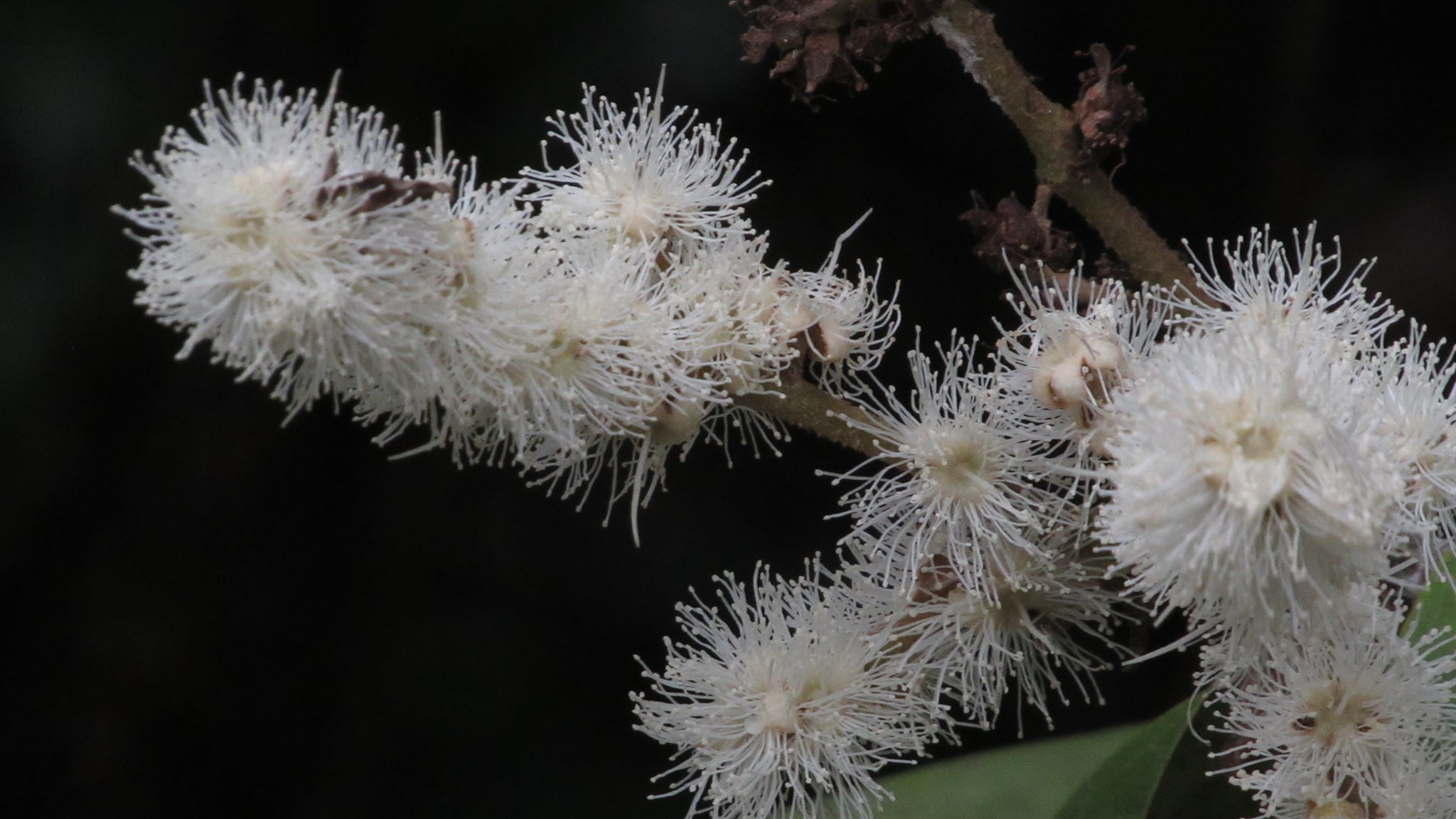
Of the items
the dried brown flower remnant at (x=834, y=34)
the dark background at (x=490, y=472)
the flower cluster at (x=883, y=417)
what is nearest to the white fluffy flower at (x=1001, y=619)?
the flower cluster at (x=883, y=417)

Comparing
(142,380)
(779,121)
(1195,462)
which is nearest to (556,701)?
(142,380)

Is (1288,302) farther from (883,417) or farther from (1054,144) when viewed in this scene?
(883,417)

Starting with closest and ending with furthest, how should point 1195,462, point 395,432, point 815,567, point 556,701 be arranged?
point 1195,462 → point 395,432 → point 815,567 → point 556,701

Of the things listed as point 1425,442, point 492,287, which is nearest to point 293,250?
point 492,287

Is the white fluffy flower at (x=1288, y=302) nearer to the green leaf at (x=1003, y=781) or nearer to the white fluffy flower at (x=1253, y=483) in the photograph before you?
the white fluffy flower at (x=1253, y=483)

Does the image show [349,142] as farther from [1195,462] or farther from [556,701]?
[556,701]

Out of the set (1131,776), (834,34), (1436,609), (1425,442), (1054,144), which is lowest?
(1131,776)
